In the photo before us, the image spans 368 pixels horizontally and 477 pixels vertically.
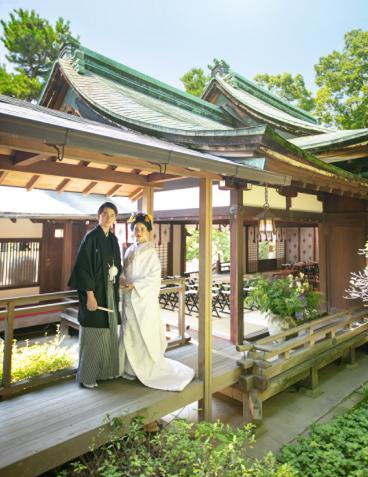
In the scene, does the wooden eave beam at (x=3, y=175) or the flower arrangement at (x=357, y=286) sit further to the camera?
the flower arrangement at (x=357, y=286)

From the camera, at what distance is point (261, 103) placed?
12.7 meters

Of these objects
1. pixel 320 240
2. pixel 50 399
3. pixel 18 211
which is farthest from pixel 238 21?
A: pixel 50 399

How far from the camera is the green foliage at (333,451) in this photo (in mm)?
3576

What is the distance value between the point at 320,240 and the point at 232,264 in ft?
12.3

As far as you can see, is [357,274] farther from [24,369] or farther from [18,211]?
[18,211]

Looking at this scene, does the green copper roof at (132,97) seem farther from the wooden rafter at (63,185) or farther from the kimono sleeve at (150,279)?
the kimono sleeve at (150,279)

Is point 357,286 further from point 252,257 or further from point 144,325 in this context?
point 252,257

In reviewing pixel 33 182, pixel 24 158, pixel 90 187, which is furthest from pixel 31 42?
pixel 24 158

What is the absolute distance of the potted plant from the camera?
6125mm

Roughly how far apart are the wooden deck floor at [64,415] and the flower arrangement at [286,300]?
1.99 meters

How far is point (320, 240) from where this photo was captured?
8453 mm

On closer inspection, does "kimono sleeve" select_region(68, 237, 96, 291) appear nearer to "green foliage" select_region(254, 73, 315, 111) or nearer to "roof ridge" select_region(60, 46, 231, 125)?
"roof ridge" select_region(60, 46, 231, 125)

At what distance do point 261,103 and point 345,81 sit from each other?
1148cm

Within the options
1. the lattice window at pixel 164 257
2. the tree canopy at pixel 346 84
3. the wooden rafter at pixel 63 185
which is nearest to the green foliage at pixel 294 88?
the tree canopy at pixel 346 84
